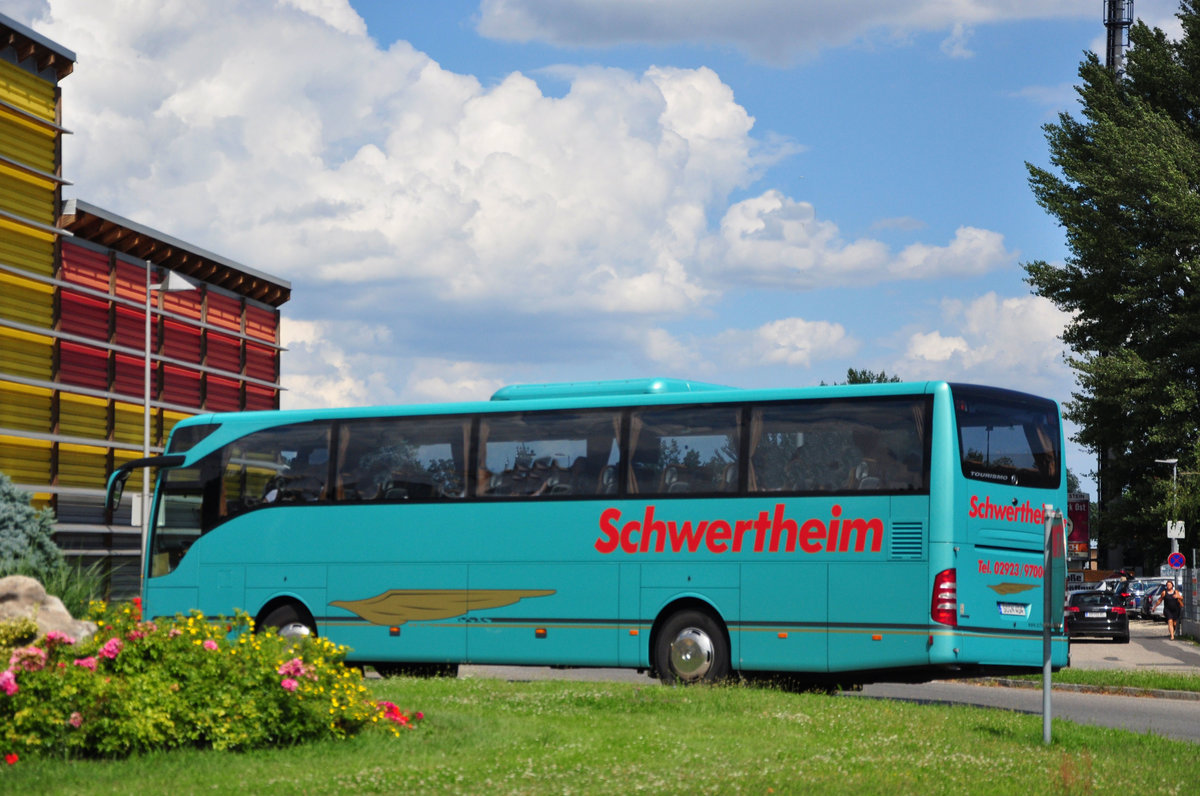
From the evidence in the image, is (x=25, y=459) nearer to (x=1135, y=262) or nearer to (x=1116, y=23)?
(x=1135, y=262)

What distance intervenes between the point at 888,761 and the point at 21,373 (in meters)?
33.0

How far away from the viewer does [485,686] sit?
15773mm

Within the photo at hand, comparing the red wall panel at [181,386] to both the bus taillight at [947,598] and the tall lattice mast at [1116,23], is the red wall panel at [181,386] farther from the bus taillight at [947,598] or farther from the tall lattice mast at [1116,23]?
the tall lattice mast at [1116,23]

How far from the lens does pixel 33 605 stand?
1611 cm

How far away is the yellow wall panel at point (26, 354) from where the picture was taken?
38312mm

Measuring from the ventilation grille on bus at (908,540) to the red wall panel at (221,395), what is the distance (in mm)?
36510

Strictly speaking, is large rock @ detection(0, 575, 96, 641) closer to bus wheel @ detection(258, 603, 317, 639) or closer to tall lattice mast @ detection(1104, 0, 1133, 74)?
bus wheel @ detection(258, 603, 317, 639)

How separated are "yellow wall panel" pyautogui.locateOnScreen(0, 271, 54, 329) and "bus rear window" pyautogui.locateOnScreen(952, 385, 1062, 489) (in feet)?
96.8

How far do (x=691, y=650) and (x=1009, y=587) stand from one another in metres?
3.60

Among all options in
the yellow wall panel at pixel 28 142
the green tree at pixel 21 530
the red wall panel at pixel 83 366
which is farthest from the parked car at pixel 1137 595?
the green tree at pixel 21 530

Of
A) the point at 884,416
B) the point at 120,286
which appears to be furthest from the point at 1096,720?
the point at 120,286

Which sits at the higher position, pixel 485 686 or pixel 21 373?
pixel 21 373

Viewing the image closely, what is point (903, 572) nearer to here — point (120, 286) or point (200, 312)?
point (120, 286)

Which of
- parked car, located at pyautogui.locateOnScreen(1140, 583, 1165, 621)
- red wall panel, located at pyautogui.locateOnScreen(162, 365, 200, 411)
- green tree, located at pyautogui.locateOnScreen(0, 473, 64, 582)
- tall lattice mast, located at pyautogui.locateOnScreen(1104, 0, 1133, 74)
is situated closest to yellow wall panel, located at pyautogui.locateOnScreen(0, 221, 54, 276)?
red wall panel, located at pyautogui.locateOnScreen(162, 365, 200, 411)
